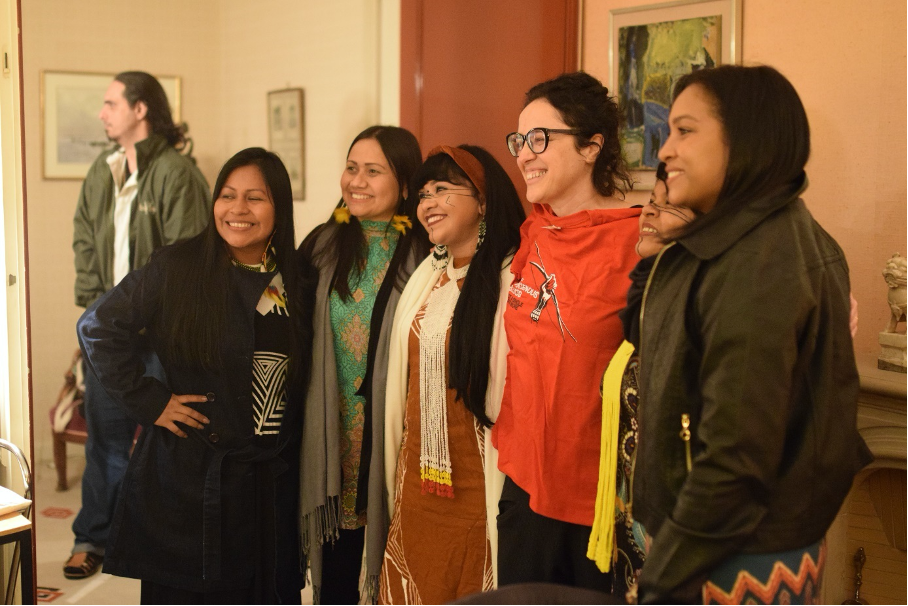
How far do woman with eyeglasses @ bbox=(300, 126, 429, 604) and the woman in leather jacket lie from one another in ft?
3.55

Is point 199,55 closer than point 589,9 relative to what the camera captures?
No

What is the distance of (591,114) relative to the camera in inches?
72.9

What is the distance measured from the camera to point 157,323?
2.18m

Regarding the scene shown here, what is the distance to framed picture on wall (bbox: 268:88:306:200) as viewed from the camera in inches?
161

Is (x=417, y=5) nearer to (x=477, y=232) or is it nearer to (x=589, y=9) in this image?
(x=589, y=9)

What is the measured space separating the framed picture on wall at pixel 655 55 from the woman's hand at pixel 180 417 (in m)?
1.49

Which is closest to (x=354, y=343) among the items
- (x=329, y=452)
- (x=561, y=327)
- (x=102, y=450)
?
(x=329, y=452)

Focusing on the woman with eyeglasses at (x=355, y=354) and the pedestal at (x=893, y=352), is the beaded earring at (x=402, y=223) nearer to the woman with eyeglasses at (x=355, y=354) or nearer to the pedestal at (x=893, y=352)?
the woman with eyeglasses at (x=355, y=354)

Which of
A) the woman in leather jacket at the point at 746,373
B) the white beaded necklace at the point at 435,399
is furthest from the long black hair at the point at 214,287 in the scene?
the woman in leather jacket at the point at 746,373

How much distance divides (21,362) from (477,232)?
149 centimetres

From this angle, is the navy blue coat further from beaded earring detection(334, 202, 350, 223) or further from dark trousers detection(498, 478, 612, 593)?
dark trousers detection(498, 478, 612, 593)

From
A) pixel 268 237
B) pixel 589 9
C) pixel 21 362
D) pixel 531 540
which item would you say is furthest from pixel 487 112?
pixel 21 362

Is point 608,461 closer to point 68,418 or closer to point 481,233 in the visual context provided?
point 481,233

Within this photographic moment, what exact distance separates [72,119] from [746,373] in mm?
4095
